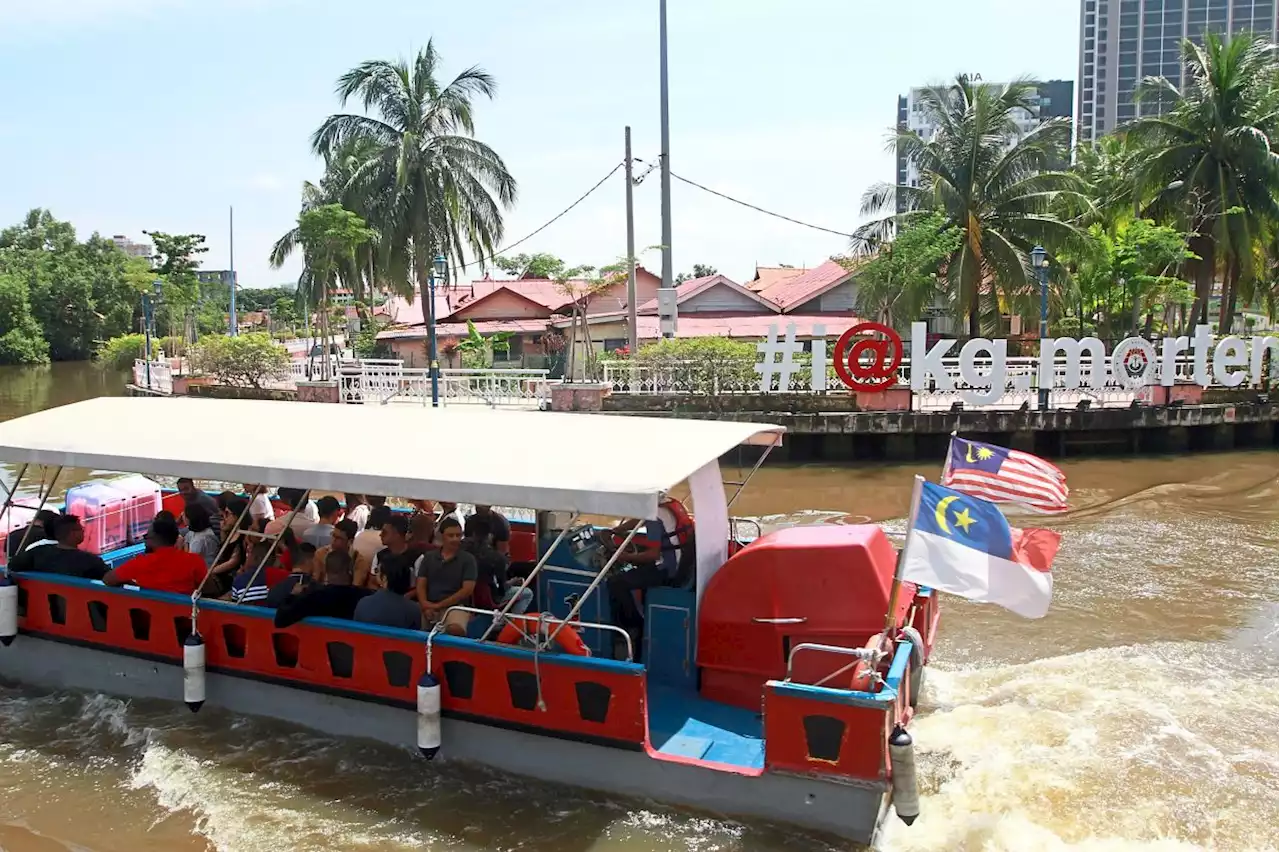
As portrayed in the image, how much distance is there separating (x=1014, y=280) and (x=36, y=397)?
3699 centimetres

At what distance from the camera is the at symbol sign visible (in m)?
21.8

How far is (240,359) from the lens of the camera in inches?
1136

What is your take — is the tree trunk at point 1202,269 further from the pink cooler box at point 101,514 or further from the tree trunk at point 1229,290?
the pink cooler box at point 101,514

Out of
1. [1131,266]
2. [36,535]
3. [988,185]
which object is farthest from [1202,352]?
[36,535]

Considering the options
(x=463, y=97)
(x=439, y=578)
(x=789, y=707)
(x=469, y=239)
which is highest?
(x=463, y=97)

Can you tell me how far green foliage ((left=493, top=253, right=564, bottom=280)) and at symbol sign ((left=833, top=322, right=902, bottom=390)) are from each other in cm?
1589

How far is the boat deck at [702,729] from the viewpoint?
6355 millimetres

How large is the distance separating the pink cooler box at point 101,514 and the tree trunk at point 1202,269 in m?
29.3

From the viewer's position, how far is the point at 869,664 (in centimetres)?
593

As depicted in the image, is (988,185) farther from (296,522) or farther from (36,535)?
(36,535)

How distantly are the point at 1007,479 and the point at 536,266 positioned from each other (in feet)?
132

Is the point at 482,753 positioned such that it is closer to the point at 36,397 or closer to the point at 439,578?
the point at 439,578

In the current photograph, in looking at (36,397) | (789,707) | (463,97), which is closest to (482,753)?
(789,707)

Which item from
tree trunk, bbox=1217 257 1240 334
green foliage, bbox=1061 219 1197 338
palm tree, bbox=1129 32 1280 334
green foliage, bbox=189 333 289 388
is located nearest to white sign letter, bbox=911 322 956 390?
green foliage, bbox=1061 219 1197 338
